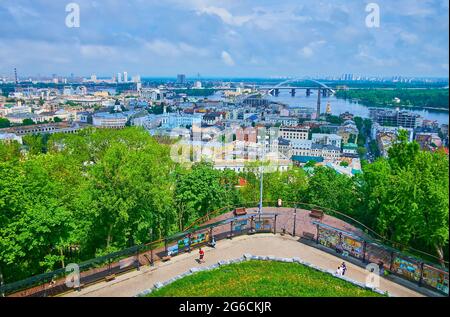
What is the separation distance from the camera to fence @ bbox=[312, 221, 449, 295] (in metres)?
7.41

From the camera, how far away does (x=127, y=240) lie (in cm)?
1123

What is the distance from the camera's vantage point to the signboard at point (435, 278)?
724 centimetres

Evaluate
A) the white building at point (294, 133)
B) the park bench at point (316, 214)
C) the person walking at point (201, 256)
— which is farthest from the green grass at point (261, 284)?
the white building at point (294, 133)

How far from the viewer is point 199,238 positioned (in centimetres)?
954

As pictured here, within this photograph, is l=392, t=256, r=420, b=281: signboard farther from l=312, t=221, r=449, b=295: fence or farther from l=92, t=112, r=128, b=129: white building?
l=92, t=112, r=128, b=129: white building

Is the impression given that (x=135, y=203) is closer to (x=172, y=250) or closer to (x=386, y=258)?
(x=172, y=250)

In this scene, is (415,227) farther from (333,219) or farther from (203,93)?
(203,93)

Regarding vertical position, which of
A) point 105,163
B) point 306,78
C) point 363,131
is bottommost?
point 363,131

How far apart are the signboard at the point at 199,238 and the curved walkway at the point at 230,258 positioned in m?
0.27

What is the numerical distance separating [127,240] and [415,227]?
841cm

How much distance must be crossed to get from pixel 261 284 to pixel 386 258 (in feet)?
10.4

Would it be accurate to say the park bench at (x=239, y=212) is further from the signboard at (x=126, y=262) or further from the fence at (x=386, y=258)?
the signboard at (x=126, y=262)
